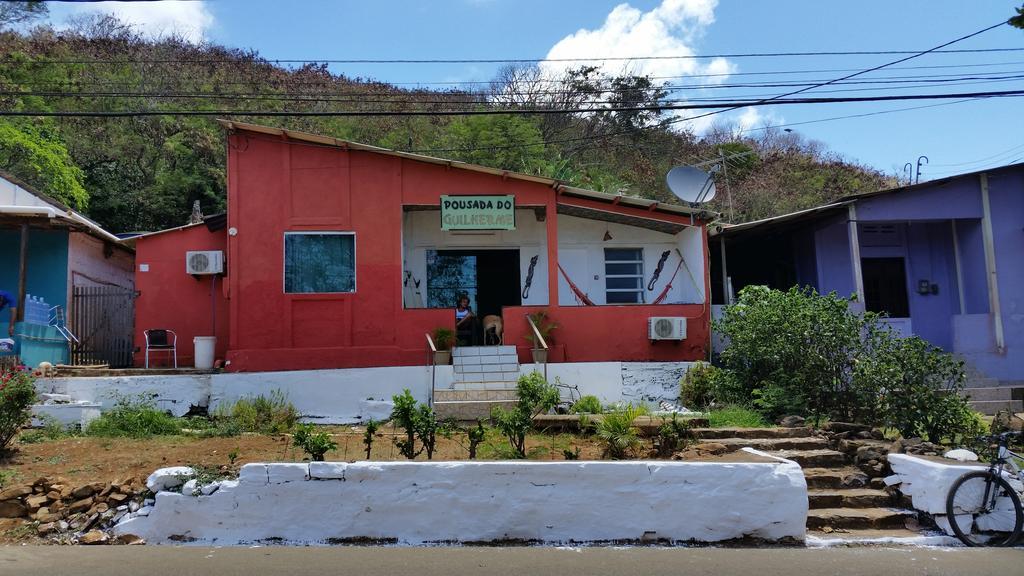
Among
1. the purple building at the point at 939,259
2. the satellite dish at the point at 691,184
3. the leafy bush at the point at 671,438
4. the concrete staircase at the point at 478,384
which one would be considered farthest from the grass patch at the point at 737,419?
the satellite dish at the point at 691,184

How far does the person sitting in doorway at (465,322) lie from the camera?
13.7m

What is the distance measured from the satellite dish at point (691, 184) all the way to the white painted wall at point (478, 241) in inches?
111

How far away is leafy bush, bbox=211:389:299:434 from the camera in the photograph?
1009cm

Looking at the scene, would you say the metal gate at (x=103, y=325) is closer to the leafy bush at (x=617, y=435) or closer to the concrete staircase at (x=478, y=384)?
the concrete staircase at (x=478, y=384)

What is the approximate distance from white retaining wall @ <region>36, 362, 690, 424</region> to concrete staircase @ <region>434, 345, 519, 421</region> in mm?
245

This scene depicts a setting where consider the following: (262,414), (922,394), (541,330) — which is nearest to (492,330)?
(541,330)

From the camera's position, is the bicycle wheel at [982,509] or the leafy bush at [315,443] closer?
the bicycle wheel at [982,509]

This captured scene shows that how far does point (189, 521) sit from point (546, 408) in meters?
4.89

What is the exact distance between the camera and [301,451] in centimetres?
823

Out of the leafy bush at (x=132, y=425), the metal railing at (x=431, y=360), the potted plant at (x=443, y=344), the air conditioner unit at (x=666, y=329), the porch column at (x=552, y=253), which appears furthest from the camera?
the porch column at (x=552, y=253)

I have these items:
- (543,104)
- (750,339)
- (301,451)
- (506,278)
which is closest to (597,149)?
(543,104)

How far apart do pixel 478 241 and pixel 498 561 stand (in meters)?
9.54

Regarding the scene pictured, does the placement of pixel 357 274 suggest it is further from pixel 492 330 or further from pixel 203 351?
pixel 203 351

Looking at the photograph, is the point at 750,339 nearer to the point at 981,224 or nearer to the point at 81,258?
the point at 981,224
